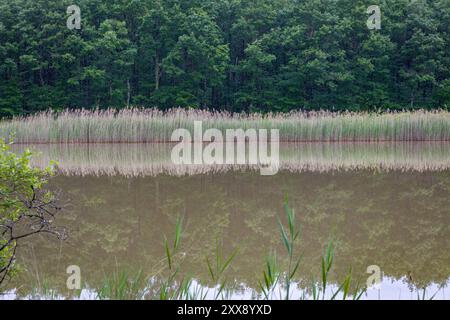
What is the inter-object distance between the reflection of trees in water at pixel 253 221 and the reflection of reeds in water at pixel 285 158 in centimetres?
77

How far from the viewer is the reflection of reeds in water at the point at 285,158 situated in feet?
25.9

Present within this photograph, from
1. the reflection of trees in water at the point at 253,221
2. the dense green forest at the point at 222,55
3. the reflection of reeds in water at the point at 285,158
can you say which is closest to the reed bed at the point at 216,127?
the reflection of reeds in water at the point at 285,158

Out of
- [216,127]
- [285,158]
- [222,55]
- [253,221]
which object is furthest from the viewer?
[222,55]

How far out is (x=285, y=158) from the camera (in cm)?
930

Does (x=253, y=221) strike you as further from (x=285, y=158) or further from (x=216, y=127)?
(x=216, y=127)

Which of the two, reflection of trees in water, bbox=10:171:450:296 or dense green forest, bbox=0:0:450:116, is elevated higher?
dense green forest, bbox=0:0:450:116

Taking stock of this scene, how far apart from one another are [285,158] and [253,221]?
15.5ft

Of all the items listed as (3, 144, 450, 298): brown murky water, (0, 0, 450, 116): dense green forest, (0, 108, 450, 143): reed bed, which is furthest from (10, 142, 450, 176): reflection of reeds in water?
(0, 0, 450, 116): dense green forest

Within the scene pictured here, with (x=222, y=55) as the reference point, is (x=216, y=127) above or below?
below

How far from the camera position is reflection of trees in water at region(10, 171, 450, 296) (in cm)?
344

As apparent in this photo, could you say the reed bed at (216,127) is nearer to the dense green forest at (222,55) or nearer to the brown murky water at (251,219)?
the brown murky water at (251,219)

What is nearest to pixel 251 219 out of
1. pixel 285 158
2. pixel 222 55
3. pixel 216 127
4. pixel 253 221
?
pixel 253 221

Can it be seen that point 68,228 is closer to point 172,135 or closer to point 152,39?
point 172,135

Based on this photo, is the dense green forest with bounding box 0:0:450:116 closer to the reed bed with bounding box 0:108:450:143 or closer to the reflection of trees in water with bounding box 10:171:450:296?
the reed bed with bounding box 0:108:450:143
